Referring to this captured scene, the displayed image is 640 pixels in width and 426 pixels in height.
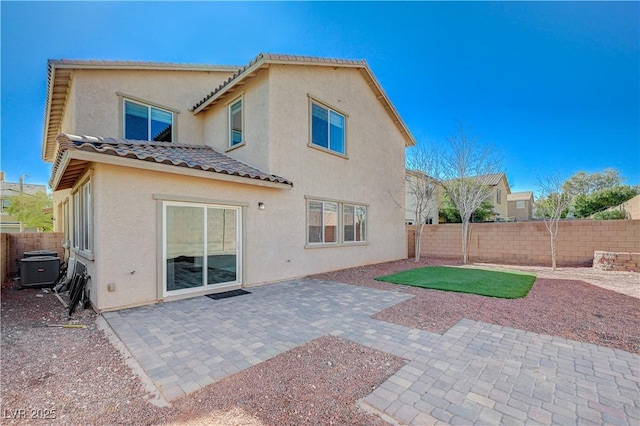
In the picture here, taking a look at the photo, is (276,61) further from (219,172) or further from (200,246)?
(200,246)

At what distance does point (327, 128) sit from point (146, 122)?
751 cm

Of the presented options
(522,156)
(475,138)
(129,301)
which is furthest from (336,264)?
(522,156)

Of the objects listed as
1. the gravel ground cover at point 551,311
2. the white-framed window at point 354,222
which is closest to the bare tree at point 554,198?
the gravel ground cover at point 551,311

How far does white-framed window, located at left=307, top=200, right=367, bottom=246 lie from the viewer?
11.4 meters

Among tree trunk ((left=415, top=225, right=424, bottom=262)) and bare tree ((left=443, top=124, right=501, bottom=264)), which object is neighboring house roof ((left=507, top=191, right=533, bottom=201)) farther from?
tree trunk ((left=415, top=225, right=424, bottom=262))

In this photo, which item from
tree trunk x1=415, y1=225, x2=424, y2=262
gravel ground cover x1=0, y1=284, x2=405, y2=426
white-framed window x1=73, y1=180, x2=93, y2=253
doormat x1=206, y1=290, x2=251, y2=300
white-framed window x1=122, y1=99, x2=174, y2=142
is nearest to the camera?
gravel ground cover x1=0, y1=284, x2=405, y2=426

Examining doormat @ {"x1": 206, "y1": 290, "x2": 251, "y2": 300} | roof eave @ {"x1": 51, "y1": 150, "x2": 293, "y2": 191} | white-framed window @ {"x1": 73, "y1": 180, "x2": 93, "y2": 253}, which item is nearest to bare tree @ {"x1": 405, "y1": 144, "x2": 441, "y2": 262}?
roof eave @ {"x1": 51, "y1": 150, "x2": 293, "y2": 191}

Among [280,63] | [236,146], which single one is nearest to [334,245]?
[236,146]

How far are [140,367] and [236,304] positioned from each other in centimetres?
319

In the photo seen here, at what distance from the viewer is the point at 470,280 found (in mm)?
10328

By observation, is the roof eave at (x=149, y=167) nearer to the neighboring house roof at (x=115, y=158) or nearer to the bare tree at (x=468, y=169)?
the neighboring house roof at (x=115, y=158)

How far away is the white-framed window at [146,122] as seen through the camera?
38.0 ft

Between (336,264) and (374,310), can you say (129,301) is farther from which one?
(336,264)

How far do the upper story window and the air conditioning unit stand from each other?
9.81 metres
